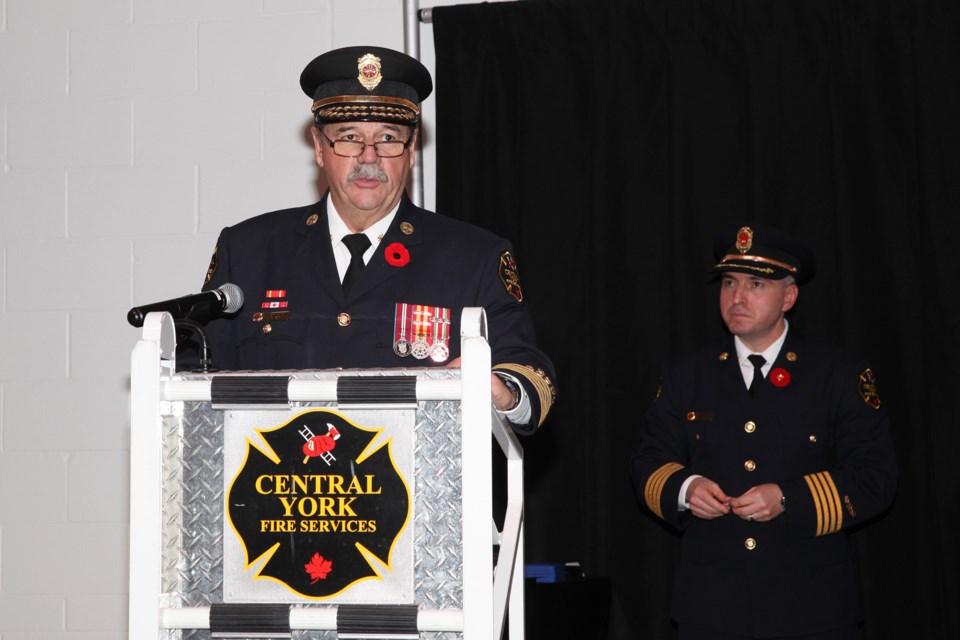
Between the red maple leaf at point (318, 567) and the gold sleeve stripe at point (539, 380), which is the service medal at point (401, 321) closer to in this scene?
the gold sleeve stripe at point (539, 380)

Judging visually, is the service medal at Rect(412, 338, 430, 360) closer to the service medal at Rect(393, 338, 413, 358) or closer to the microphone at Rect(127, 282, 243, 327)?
the service medal at Rect(393, 338, 413, 358)

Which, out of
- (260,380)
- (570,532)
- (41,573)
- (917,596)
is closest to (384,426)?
(260,380)

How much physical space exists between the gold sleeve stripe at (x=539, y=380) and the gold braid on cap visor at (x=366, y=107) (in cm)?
60

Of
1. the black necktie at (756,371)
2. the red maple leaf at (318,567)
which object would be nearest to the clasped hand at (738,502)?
the black necktie at (756,371)

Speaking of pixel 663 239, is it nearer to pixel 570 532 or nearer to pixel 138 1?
pixel 570 532

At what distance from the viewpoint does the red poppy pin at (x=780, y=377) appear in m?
3.17

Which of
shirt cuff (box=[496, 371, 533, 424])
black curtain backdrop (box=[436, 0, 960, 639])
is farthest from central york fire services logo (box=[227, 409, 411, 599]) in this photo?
black curtain backdrop (box=[436, 0, 960, 639])

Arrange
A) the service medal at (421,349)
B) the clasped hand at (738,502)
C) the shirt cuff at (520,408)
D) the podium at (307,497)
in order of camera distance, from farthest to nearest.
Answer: the clasped hand at (738,502)
the service medal at (421,349)
the shirt cuff at (520,408)
the podium at (307,497)

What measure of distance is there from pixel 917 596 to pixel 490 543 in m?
2.53

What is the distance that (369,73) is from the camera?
2.07 meters

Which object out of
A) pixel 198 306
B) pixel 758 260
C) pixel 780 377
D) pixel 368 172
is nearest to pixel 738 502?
pixel 780 377

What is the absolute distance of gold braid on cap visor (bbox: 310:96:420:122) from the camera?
2043 mm

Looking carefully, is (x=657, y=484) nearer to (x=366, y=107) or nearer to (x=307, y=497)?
(x=366, y=107)

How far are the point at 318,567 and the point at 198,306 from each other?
1.40 ft
